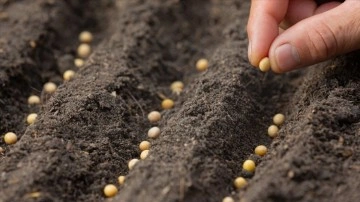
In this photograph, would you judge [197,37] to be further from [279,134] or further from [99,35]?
[279,134]

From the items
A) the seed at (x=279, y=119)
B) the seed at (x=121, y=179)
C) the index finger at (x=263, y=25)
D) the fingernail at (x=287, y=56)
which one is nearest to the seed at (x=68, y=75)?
the seed at (x=121, y=179)

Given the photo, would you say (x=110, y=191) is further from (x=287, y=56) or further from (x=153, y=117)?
(x=287, y=56)

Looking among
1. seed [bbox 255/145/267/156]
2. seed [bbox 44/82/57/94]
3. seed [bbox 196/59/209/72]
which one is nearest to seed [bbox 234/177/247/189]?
seed [bbox 255/145/267/156]

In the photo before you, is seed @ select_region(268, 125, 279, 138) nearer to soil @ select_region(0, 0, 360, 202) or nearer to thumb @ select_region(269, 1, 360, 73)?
soil @ select_region(0, 0, 360, 202)

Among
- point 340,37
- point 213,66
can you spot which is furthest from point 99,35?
point 340,37

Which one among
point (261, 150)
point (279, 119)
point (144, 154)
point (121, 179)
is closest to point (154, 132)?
point (144, 154)

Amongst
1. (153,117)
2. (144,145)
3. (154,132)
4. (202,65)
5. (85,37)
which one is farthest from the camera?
(85,37)

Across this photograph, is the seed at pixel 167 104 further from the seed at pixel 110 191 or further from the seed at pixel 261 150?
the seed at pixel 110 191
